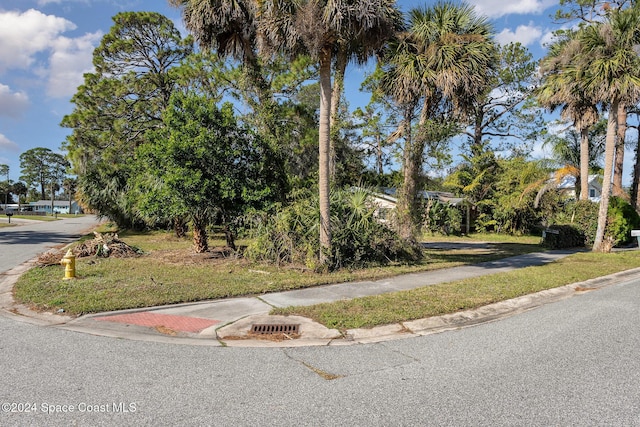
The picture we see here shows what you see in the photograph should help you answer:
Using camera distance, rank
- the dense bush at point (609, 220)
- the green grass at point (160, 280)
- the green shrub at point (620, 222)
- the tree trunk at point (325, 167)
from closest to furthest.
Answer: the green grass at point (160, 280)
the tree trunk at point (325, 167)
the green shrub at point (620, 222)
the dense bush at point (609, 220)

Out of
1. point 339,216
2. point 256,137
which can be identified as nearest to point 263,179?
point 256,137

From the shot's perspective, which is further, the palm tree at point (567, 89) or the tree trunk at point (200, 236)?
the palm tree at point (567, 89)

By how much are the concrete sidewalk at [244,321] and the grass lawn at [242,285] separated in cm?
25

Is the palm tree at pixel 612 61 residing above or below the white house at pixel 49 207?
above

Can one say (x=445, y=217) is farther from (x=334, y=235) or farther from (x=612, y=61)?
(x=334, y=235)

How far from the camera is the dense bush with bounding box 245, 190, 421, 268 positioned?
34.6ft

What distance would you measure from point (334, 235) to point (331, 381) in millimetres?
6469

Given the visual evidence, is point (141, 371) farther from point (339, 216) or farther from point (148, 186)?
point (148, 186)

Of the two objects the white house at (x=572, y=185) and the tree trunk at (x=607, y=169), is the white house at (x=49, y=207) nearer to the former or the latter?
the white house at (x=572, y=185)

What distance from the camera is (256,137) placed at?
13062 mm

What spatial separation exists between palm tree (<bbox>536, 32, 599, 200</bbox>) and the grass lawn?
24.7ft

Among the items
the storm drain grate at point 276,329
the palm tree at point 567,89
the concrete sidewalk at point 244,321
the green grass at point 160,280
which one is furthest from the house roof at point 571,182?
the storm drain grate at point 276,329

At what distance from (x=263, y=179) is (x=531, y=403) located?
10.4 m

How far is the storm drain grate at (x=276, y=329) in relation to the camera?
5.72 metres
